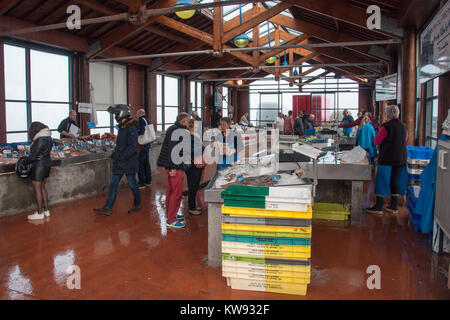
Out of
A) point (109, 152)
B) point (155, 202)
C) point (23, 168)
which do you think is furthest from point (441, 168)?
point (109, 152)

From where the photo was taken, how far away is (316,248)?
381cm

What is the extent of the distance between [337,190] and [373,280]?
2394 mm

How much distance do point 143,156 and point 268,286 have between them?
4.54 m

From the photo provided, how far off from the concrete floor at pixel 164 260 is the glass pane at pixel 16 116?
4363mm

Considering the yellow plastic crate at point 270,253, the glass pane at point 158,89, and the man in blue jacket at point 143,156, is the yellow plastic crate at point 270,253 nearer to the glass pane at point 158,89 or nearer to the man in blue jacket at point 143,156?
the man in blue jacket at point 143,156

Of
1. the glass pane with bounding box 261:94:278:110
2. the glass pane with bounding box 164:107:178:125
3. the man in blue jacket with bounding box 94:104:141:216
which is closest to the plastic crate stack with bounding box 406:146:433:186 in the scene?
the man in blue jacket with bounding box 94:104:141:216

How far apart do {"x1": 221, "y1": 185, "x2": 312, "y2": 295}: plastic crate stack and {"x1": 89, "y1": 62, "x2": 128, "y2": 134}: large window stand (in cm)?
901

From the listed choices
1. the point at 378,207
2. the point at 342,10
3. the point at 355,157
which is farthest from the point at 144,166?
the point at 342,10

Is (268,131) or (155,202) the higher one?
(268,131)

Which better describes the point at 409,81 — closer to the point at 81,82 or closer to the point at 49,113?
the point at 81,82

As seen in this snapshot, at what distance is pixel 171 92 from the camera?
51.1 ft

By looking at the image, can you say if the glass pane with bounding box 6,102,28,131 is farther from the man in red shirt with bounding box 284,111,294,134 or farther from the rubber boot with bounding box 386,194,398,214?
the rubber boot with bounding box 386,194,398,214

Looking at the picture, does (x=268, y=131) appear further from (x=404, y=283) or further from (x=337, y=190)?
(x=404, y=283)
